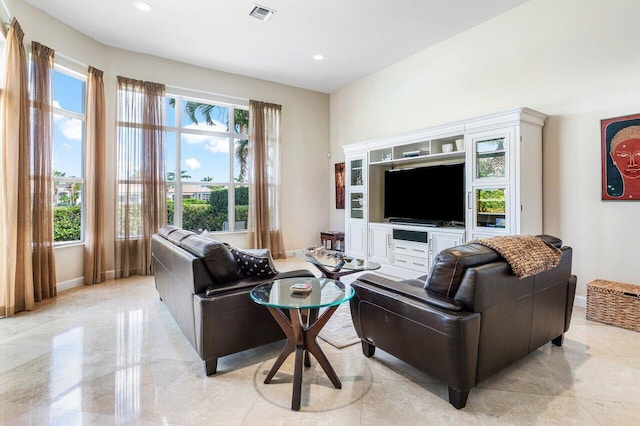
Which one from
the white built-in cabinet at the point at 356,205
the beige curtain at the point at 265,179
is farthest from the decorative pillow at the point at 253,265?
the beige curtain at the point at 265,179

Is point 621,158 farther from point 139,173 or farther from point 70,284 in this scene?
point 70,284

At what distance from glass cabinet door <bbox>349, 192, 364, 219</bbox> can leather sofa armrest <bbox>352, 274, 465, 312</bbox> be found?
130 inches

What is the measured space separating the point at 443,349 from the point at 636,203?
2890 mm

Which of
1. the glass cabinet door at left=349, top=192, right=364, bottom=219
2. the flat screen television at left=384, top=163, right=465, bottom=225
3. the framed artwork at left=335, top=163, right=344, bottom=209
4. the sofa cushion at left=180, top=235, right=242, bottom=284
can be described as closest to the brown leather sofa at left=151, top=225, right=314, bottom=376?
the sofa cushion at left=180, top=235, right=242, bottom=284

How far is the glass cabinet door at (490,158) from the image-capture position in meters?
3.72

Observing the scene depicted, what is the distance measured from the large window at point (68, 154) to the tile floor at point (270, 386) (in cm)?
197

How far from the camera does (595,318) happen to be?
313cm

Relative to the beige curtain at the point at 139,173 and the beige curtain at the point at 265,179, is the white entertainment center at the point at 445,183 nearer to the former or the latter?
the beige curtain at the point at 265,179

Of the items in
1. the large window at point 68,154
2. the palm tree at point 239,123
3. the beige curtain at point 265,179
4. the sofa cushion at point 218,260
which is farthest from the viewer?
the beige curtain at point 265,179

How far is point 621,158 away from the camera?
10.6ft

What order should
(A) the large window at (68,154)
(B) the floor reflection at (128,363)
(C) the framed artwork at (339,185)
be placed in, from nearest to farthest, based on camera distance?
(B) the floor reflection at (128,363) < (A) the large window at (68,154) < (C) the framed artwork at (339,185)

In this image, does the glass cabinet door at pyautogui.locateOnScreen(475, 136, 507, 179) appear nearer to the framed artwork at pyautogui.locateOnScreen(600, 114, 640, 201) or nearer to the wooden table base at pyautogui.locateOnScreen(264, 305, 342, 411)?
the framed artwork at pyautogui.locateOnScreen(600, 114, 640, 201)

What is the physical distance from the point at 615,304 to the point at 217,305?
3.53 metres

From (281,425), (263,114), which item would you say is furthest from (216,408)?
(263,114)
